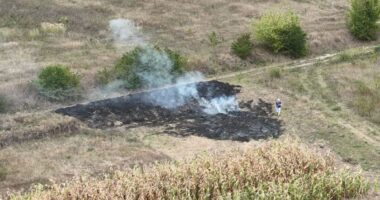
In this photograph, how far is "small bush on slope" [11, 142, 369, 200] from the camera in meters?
19.0

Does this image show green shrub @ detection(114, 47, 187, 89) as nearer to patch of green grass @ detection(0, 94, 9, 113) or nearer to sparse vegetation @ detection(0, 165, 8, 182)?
patch of green grass @ detection(0, 94, 9, 113)

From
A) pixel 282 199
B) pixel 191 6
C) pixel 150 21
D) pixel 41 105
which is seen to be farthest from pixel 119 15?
pixel 282 199

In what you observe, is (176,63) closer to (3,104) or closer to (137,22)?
(3,104)

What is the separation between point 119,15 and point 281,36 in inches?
532

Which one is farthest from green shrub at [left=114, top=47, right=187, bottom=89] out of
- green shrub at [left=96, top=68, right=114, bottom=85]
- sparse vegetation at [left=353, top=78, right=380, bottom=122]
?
sparse vegetation at [left=353, top=78, right=380, bottom=122]

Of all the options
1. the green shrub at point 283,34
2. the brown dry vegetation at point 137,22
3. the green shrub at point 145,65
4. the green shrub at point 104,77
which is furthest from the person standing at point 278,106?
the green shrub at point 283,34

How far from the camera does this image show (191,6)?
Answer: 52406 millimetres

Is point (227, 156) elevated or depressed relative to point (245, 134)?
elevated

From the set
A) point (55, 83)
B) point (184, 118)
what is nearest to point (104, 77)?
point (55, 83)

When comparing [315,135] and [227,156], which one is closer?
[227,156]

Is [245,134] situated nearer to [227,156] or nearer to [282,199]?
[227,156]

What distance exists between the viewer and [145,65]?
120ft

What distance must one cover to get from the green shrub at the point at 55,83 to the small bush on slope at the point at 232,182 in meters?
13.8

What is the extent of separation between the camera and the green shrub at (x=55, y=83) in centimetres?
3362
